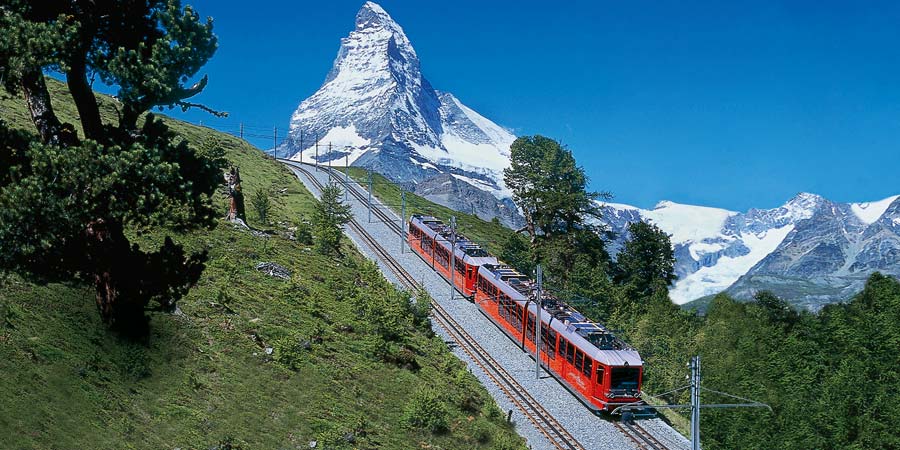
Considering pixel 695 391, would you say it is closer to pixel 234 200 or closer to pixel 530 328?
pixel 530 328

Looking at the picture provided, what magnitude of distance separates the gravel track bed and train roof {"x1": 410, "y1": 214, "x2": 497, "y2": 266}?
3.19m

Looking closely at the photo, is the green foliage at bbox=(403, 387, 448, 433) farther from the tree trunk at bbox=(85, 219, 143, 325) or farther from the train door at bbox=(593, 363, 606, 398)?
the tree trunk at bbox=(85, 219, 143, 325)

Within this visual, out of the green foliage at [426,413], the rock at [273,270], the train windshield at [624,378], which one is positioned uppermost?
the rock at [273,270]

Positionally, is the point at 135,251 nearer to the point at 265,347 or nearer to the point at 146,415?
the point at 146,415

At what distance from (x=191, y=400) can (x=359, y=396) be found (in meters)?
8.26

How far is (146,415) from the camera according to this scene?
78.0 feet

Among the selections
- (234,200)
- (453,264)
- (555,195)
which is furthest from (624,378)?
(555,195)

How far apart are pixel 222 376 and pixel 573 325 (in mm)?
21673

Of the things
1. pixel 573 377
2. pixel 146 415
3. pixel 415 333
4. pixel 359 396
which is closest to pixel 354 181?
pixel 415 333

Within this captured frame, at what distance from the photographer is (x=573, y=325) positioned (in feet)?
143

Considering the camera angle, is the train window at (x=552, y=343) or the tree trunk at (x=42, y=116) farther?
the train window at (x=552, y=343)

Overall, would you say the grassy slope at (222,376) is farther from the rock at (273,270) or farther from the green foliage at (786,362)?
the green foliage at (786,362)

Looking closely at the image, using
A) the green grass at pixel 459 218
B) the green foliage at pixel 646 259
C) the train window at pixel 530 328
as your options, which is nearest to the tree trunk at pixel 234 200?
the train window at pixel 530 328

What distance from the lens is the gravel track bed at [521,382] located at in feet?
125
